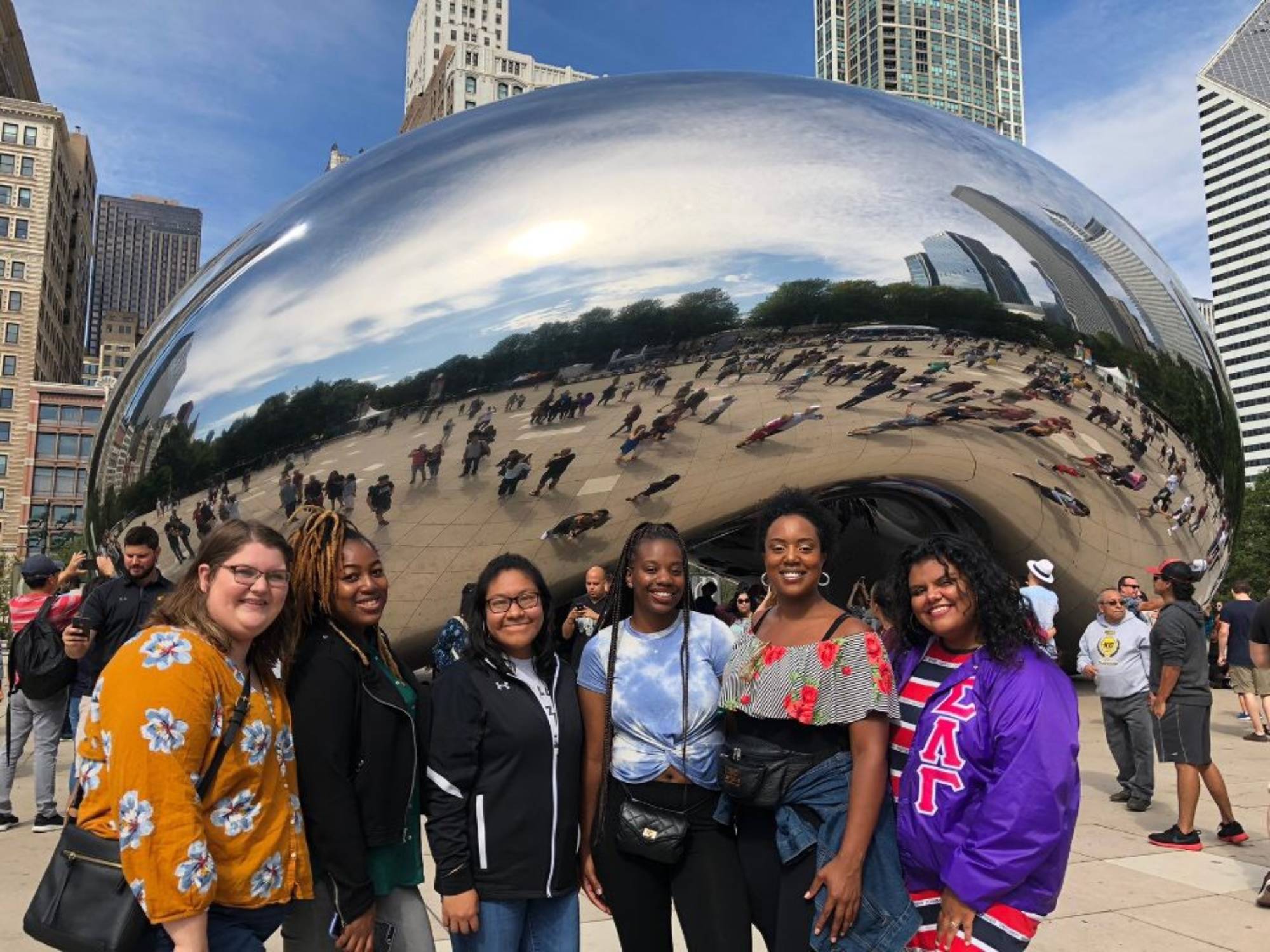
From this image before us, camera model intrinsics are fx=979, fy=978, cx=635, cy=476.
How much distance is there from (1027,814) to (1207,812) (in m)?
4.30

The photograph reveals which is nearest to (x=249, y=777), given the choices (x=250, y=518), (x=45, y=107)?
(x=250, y=518)

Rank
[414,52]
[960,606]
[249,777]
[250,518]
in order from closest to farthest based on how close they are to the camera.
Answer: [249,777]
[960,606]
[250,518]
[414,52]

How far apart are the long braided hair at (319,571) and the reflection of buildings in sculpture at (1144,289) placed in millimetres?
3437

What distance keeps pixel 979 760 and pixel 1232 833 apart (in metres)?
3.54

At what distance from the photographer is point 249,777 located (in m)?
1.80

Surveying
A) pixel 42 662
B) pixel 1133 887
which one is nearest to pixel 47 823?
pixel 42 662

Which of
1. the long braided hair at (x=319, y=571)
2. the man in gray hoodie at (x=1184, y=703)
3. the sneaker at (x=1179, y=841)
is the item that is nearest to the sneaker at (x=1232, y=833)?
the man in gray hoodie at (x=1184, y=703)

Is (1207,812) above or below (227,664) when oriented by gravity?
below

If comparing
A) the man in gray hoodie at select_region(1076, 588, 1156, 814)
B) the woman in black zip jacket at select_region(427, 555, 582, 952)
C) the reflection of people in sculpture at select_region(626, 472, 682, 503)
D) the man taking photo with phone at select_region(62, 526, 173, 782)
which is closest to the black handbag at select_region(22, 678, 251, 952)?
the woman in black zip jacket at select_region(427, 555, 582, 952)

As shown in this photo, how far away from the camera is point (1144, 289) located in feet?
15.1

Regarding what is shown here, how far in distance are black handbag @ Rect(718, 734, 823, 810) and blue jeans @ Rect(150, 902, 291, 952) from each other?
95 cm

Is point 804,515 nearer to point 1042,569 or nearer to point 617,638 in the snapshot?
point 617,638

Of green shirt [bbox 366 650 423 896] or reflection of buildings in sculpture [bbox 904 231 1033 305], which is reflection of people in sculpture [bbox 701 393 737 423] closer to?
reflection of buildings in sculpture [bbox 904 231 1033 305]

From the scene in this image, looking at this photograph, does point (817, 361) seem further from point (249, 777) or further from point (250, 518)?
point (249, 777)
